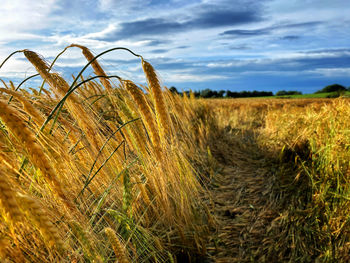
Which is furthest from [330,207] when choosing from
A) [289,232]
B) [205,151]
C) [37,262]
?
[37,262]

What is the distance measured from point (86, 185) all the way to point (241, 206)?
2.03m

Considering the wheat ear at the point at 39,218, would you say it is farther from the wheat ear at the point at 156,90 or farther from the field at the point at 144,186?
the wheat ear at the point at 156,90

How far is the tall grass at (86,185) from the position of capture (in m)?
0.86

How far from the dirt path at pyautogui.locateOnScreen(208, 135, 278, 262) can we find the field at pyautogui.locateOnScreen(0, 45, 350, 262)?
0.01 m

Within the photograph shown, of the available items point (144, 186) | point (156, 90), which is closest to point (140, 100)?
point (156, 90)

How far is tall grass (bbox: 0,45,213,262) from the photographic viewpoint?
862 mm

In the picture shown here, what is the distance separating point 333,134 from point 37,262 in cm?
278

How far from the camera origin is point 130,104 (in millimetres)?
1865

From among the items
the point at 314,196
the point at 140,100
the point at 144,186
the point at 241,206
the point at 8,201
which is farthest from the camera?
the point at 241,206

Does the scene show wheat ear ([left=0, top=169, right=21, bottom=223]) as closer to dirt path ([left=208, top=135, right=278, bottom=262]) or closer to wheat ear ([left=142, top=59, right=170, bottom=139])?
wheat ear ([left=142, top=59, right=170, bottom=139])

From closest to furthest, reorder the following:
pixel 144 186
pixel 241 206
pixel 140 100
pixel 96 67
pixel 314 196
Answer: pixel 140 100, pixel 144 186, pixel 96 67, pixel 314 196, pixel 241 206

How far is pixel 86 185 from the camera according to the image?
1102mm

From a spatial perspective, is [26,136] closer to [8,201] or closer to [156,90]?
[8,201]

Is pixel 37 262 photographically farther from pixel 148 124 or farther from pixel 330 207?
pixel 330 207
